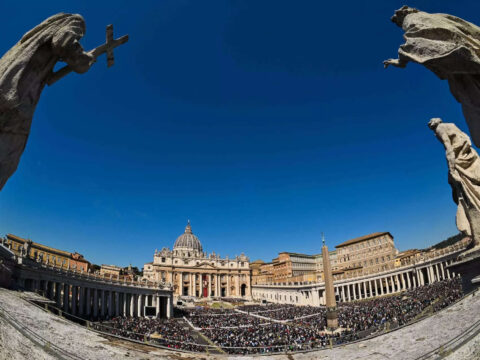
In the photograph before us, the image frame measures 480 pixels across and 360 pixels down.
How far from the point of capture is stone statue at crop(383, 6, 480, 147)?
20.1ft

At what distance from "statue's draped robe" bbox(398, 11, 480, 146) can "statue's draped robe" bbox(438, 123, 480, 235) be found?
1.96 m

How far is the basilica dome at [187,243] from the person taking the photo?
429 ft

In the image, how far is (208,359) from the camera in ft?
37.9

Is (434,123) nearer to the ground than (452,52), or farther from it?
farther from it

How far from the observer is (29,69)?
6.68 m

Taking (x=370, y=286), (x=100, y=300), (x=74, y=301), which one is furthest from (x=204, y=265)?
(x=74, y=301)

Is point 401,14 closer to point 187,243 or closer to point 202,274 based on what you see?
point 202,274

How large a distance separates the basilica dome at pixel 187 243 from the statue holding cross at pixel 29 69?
128m

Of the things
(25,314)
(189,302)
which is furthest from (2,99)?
(189,302)

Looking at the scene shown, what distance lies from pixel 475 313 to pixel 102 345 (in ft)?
40.8

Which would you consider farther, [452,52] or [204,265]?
[204,265]

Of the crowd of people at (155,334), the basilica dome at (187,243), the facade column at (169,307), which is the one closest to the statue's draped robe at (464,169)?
the crowd of people at (155,334)

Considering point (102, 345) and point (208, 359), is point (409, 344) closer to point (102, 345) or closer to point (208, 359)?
point (208, 359)

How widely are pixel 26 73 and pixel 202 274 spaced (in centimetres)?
11215
